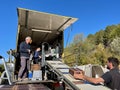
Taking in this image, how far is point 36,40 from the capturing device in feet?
→ 39.3

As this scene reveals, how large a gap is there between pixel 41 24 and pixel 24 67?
2058 mm

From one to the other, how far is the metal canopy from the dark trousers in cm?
140

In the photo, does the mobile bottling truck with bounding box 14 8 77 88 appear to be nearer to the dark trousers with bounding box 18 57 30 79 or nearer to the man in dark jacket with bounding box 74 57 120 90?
the dark trousers with bounding box 18 57 30 79

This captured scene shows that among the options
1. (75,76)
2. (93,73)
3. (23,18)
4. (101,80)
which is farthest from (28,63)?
(101,80)

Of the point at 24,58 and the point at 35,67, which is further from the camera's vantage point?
the point at 35,67

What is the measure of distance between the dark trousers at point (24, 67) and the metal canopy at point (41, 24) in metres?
1.40

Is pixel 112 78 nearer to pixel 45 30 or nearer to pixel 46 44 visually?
pixel 45 30

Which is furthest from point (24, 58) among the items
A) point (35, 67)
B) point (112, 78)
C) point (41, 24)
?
point (112, 78)

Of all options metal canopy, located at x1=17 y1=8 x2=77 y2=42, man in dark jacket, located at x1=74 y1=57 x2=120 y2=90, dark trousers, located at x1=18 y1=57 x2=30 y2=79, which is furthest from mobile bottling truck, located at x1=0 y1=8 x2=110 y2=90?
man in dark jacket, located at x1=74 y1=57 x2=120 y2=90

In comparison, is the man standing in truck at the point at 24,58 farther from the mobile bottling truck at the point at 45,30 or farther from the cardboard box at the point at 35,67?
the mobile bottling truck at the point at 45,30

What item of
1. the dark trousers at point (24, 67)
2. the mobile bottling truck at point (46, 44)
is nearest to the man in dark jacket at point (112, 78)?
the mobile bottling truck at point (46, 44)

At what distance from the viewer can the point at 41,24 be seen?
1038 cm

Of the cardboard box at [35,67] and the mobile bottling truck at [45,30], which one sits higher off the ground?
the mobile bottling truck at [45,30]

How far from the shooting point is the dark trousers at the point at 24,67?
890 cm
